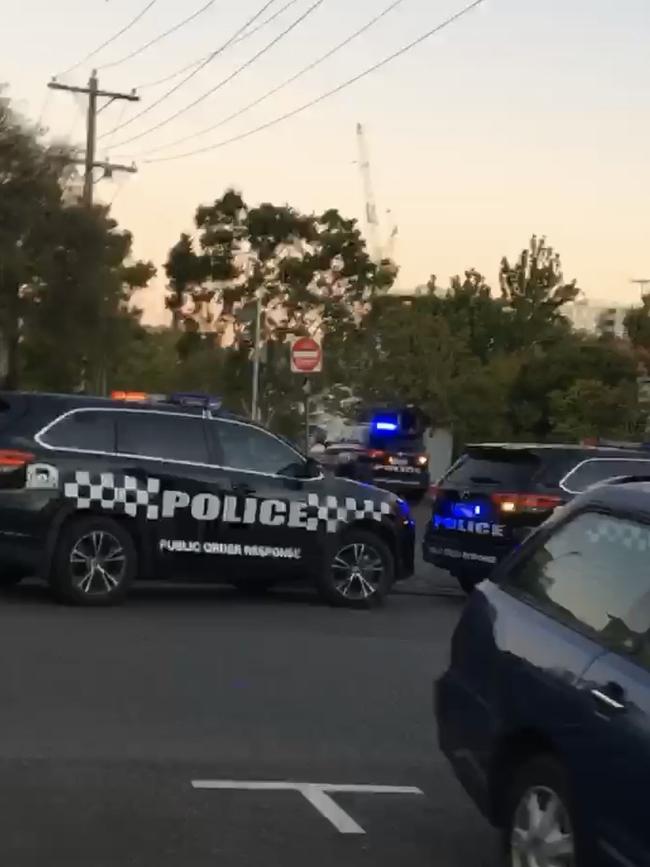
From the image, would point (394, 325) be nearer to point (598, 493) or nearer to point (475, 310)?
point (475, 310)

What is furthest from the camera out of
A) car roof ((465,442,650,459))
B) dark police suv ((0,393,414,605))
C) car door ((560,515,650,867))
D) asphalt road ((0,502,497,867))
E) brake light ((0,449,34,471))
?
car roof ((465,442,650,459))

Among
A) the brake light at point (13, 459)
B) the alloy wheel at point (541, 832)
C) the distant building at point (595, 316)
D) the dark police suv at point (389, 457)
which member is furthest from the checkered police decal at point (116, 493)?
the distant building at point (595, 316)

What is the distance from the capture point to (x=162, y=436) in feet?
43.5

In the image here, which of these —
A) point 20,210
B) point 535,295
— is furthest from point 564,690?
point 535,295

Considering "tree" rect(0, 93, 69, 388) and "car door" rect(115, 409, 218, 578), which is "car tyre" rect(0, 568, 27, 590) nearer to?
"car door" rect(115, 409, 218, 578)

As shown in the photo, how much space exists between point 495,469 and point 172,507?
3.49 meters

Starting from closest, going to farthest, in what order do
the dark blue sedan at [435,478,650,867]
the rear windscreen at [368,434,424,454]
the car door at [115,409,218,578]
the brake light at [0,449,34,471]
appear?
the dark blue sedan at [435,478,650,867] < the brake light at [0,449,34,471] < the car door at [115,409,218,578] < the rear windscreen at [368,434,424,454]

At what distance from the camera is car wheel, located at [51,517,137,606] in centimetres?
1262

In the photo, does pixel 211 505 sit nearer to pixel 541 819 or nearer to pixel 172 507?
pixel 172 507

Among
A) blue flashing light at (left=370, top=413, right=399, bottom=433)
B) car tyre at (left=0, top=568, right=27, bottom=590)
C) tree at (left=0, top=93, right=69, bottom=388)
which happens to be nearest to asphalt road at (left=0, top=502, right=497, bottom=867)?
car tyre at (left=0, top=568, right=27, bottom=590)

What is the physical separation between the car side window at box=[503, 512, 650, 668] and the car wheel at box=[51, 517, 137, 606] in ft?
24.0

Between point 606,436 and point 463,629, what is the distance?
102 ft

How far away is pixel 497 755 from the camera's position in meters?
5.39

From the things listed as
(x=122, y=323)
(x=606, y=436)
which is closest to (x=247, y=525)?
(x=606, y=436)
